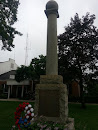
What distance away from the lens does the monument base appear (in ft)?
14.4

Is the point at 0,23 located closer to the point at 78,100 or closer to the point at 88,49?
the point at 88,49

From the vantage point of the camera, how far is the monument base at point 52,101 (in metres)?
4.40

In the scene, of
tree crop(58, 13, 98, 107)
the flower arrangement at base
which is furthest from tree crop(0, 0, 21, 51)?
the flower arrangement at base

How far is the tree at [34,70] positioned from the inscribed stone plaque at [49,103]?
48.8 ft

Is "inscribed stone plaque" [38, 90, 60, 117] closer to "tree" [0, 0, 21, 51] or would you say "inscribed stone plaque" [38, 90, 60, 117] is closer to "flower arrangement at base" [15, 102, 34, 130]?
"flower arrangement at base" [15, 102, 34, 130]

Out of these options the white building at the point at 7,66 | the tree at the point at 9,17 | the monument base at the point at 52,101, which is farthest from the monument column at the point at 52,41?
the white building at the point at 7,66

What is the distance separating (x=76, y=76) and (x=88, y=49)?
140 inches

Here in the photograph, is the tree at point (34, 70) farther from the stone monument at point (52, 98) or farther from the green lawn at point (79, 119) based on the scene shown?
the stone monument at point (52, 98)

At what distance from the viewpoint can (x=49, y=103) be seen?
178 inches

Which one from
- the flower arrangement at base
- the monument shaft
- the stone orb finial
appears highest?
the stone orb finial

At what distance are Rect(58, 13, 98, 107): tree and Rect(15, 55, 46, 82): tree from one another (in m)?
5.70

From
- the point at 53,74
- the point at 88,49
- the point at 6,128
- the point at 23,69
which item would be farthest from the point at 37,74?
the point at 53,74

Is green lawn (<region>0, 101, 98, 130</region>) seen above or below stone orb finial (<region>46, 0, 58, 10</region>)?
below

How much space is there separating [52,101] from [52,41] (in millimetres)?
2574
